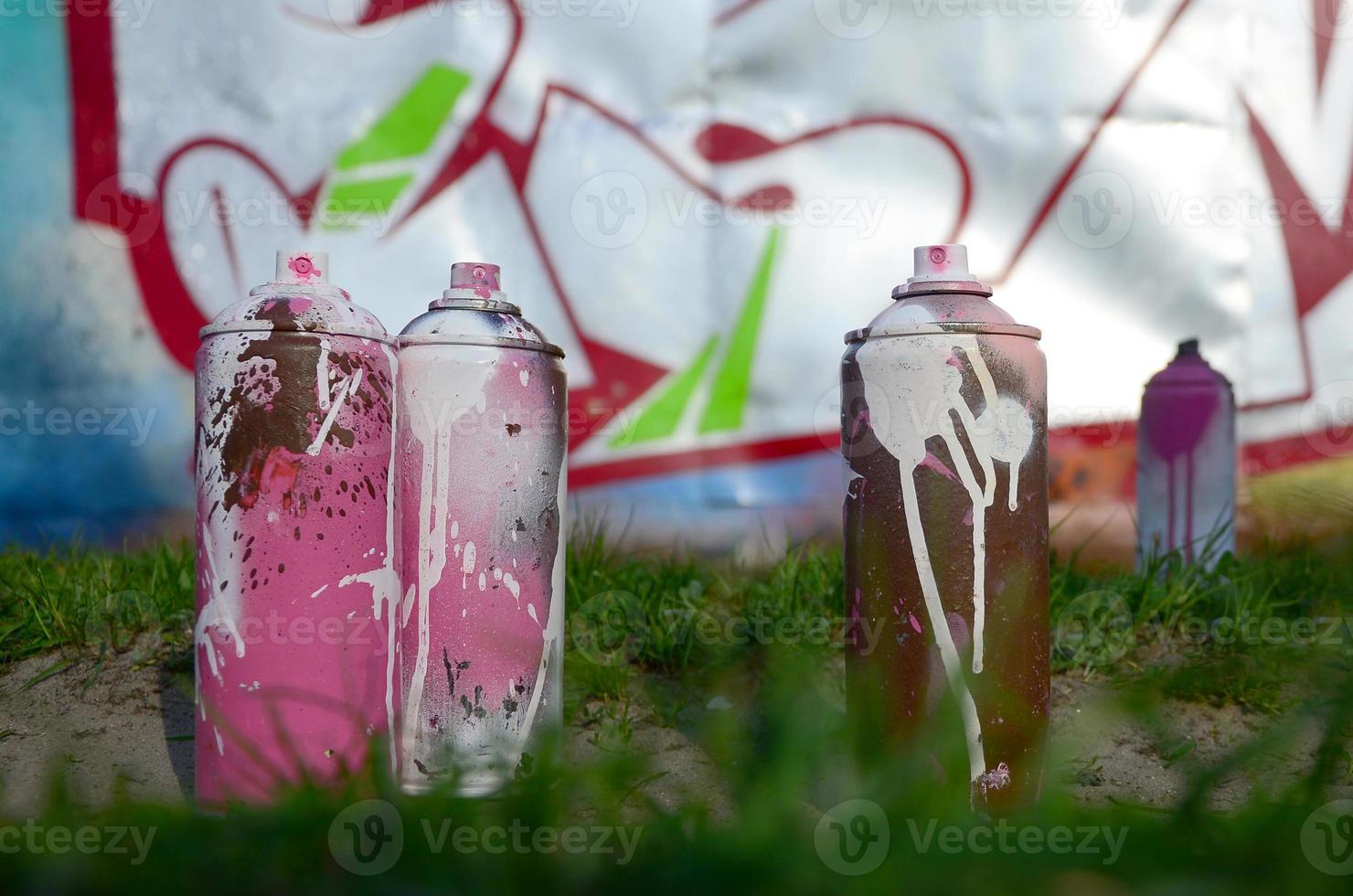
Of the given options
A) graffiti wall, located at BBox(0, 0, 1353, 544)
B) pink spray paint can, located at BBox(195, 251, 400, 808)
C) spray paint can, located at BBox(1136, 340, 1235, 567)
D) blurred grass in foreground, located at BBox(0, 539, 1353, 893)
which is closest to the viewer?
blurred grass in foreground, located at BBox(0, 539, 1353, 893)

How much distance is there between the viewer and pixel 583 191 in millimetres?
3754

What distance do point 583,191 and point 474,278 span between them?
184cm

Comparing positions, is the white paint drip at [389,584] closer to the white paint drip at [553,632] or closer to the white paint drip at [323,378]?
the white paint drip at [323,378]

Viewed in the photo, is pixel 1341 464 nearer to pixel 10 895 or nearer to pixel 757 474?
pixel 757 474

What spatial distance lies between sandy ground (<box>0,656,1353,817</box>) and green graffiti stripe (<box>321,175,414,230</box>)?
1885 mm

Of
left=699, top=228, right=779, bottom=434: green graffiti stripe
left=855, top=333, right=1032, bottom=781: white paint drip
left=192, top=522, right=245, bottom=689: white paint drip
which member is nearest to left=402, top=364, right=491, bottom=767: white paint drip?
left=192, top=522, right=245, bottom=689: white paint drip

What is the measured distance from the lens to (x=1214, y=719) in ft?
7.38

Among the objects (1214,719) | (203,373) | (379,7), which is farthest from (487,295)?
(379,7)

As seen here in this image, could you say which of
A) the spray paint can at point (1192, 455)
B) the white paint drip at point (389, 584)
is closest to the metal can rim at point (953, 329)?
the white paint drip at point (389, 584)

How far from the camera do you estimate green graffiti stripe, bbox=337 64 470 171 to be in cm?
376

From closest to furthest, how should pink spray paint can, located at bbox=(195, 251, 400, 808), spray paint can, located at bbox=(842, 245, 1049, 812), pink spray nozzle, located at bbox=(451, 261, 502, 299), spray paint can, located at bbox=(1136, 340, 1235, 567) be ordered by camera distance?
pink spray paint can, located at bbox=(195, 251, 400, 808) → spray paint can, located at bbox=(842, 245, 1049, 812) → pink spray nozzle, located at bbox=(451, 261, 502, 299) → spray paint can, located at bbox=(1136, 340, 1235, 567)

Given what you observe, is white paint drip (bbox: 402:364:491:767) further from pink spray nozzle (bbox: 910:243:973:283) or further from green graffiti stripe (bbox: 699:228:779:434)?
green graffiti stripe (bbox: 699:228:779:434)

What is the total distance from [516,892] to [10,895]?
372 millimetres

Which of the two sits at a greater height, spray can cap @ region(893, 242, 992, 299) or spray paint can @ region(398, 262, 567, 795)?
spray can cap @ region(893, 242, 992, 299)
